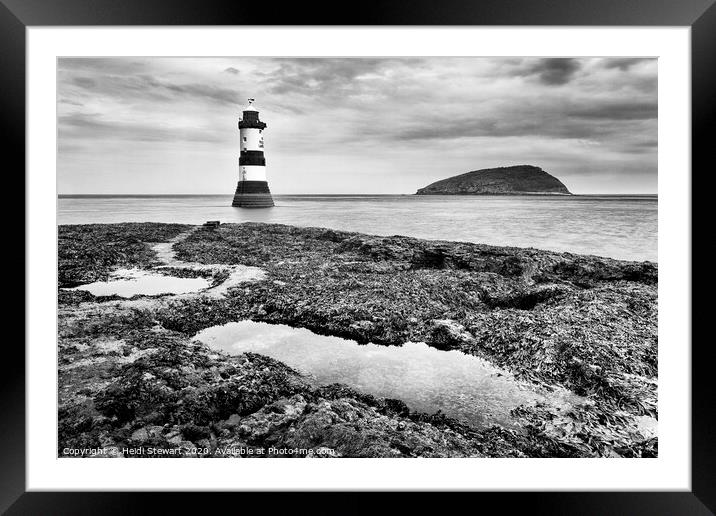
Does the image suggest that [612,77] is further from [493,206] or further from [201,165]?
[201,165]

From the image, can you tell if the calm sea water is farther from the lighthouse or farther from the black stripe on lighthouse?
the black stripe on lighthouse

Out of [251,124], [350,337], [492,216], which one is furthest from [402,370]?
[492,216]

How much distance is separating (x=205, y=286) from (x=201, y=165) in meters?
2.57

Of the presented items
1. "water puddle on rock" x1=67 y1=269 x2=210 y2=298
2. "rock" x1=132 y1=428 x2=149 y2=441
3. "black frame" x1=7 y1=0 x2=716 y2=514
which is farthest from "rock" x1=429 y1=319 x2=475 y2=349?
"water puddle on rock" x1=67 y1=269 x2=210 y2=298

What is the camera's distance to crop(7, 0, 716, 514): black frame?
5.05 ft

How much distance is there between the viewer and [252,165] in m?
6.26

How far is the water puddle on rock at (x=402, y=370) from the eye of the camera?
8.36ft

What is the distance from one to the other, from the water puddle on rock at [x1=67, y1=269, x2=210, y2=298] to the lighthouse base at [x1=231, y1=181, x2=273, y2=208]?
2495 mm

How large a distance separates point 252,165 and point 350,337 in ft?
13.3

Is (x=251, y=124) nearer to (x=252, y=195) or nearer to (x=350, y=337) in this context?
(x=252, y=195)
